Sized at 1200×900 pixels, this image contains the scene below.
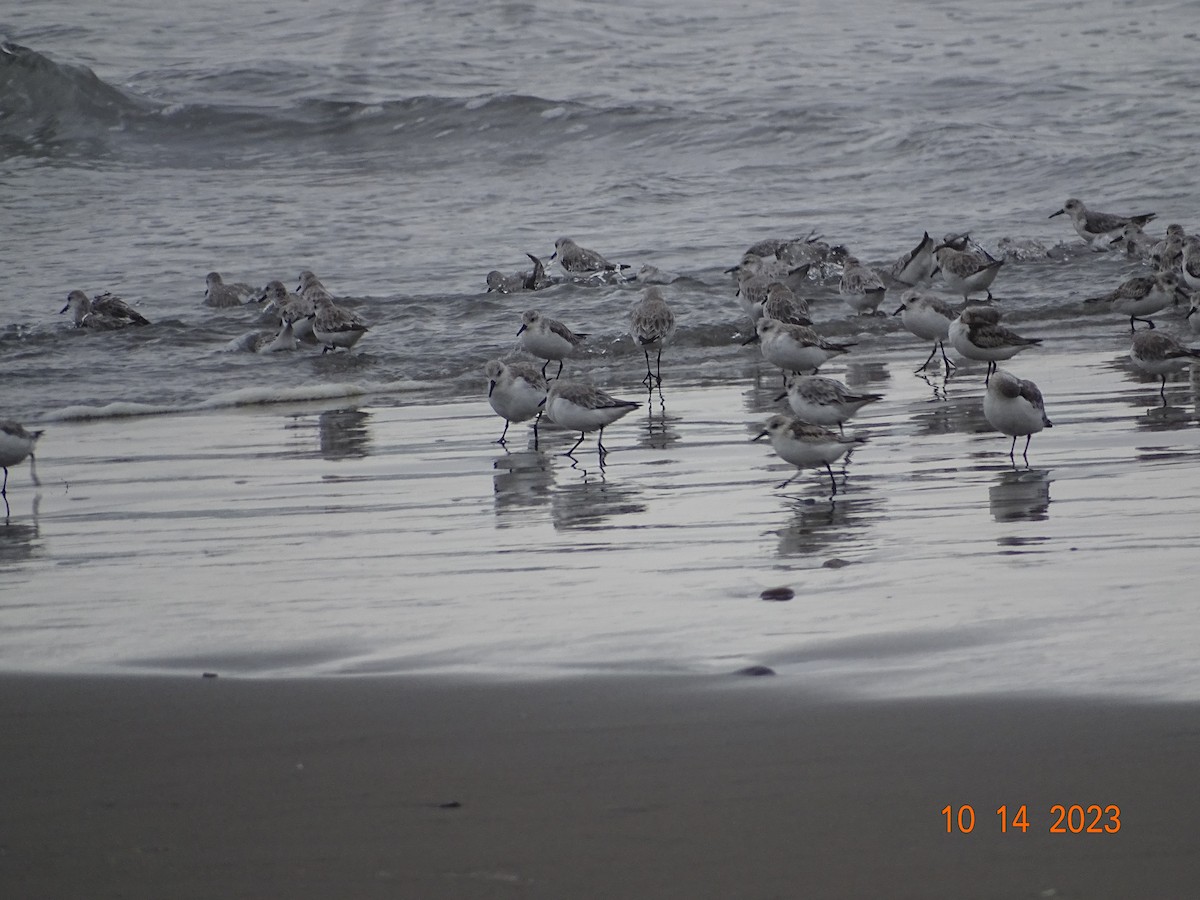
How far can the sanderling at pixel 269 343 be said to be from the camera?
1280 centimetres

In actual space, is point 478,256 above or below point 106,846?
above

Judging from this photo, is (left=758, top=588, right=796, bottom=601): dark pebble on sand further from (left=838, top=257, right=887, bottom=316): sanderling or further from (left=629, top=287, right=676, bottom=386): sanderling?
(left=838, top=257, right=887, bottom=316): sanderling

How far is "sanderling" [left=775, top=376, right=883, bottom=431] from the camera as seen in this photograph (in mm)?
7594

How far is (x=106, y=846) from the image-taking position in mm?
2967

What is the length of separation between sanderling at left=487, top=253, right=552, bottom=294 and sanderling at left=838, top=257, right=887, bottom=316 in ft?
10.4

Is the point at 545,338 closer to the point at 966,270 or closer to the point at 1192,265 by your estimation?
the point at 966,270

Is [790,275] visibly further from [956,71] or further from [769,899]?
[956,71]

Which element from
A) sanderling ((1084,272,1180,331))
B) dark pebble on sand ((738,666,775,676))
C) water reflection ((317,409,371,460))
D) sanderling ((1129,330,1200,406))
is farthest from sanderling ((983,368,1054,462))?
sanderling ((1084,272,1180,331))

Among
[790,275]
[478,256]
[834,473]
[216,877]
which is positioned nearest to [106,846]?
[216,877]

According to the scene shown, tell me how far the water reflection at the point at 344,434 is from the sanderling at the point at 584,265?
5.45m

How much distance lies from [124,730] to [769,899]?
1701mm

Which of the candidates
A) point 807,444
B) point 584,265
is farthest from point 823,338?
point 807,444

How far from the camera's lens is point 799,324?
11109mm

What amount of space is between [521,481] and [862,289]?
644cm
